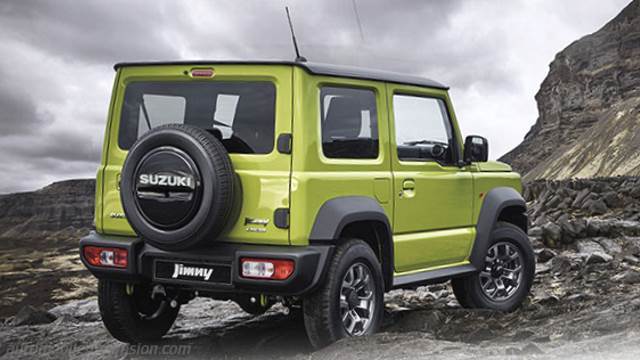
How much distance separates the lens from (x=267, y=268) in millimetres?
5246

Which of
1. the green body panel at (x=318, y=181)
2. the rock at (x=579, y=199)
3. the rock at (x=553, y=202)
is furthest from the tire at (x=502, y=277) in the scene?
the rock at (x=553, y=202)

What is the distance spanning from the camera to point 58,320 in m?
8.56

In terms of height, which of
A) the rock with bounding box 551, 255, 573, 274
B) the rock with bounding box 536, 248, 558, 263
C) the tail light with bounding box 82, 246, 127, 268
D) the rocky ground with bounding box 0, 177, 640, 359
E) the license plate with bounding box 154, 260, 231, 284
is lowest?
the rocky ground with bounding box 0, 177, 640, 359

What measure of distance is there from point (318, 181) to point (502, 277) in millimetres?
3168

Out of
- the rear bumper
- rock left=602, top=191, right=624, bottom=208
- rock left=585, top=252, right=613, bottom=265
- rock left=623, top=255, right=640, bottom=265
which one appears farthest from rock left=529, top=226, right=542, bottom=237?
the rear bumper

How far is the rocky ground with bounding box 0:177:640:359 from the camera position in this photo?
514 cm

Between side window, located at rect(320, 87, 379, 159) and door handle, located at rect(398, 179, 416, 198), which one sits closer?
side window, located at rect(320, 87, 379, 159)

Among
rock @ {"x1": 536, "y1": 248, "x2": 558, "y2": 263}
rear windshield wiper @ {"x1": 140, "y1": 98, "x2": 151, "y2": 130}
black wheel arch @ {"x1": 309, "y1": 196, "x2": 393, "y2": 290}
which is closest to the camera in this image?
black wheel arch @ {"x1": 309, "y1": 196, "x2": 393, "y2": 290}

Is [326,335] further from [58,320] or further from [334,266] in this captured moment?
[58,320]

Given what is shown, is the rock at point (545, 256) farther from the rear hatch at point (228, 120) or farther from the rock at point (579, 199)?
the rock at point (579, 199)

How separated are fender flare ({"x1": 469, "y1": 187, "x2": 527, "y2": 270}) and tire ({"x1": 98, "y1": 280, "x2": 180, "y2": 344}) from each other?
2.79 metres

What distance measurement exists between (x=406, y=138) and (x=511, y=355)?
86.8 inches

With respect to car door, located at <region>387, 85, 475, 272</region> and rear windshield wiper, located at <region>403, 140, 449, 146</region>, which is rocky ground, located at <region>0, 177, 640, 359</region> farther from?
rear windshield wiper, located at <region>403, 140, 449, 146</region>

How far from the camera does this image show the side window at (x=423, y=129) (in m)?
6.35
